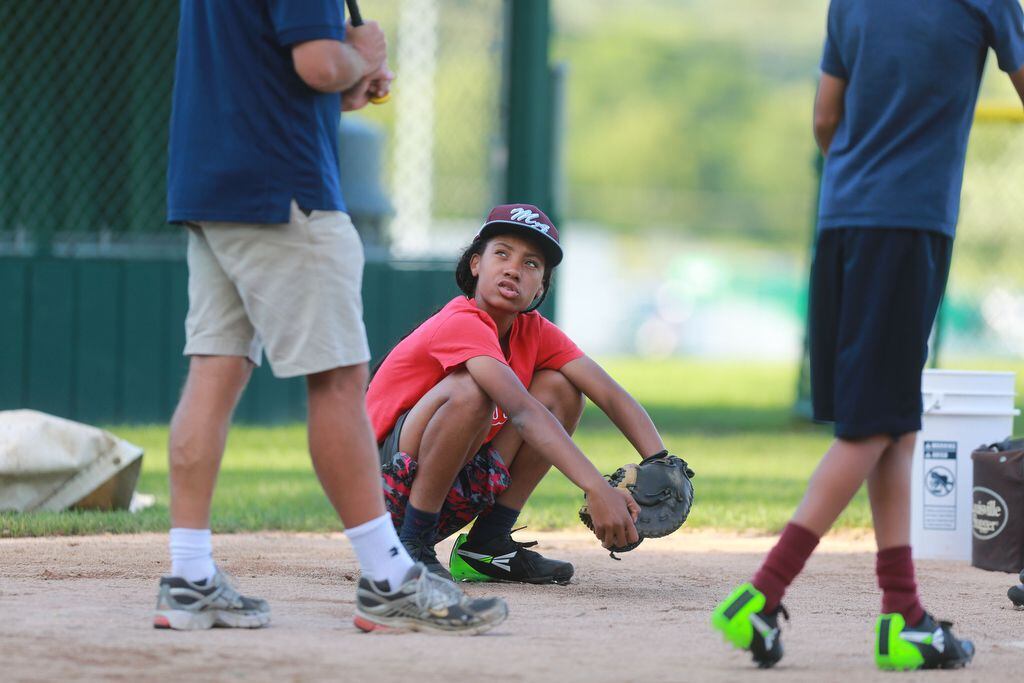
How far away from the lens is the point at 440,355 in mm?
4559

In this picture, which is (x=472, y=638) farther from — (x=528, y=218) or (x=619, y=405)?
(x=528, y=218)

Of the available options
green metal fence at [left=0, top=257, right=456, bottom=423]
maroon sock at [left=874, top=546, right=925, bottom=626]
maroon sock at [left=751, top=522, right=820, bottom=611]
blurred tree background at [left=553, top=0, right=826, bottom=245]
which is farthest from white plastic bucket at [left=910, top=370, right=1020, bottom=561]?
blurred tree background at [left=553, top=0, right=826, bottom=245]

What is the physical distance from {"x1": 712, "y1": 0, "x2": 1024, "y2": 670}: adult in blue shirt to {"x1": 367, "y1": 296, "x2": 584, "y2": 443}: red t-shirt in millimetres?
1278

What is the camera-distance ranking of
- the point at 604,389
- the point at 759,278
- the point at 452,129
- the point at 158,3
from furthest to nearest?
the point at 759,278
the point at 452,129
the point at 158,3
the point at 604,389

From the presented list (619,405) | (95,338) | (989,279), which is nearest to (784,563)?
(619,405)

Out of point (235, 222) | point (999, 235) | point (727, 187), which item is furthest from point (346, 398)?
point (727, 187)

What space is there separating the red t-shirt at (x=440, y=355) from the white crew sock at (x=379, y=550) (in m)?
0.95

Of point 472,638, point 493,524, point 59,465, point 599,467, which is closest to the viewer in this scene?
point 472,638

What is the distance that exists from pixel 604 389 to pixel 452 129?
761 centimetres

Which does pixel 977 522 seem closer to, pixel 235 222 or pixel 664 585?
pixel 664 585

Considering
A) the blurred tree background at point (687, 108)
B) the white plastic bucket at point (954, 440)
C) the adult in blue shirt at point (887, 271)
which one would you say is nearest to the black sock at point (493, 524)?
the adult in blue shirt at point (887, 271)

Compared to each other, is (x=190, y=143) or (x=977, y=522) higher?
(x=190, y=143)

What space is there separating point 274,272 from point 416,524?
126 cm

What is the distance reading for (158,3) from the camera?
35.7ft
